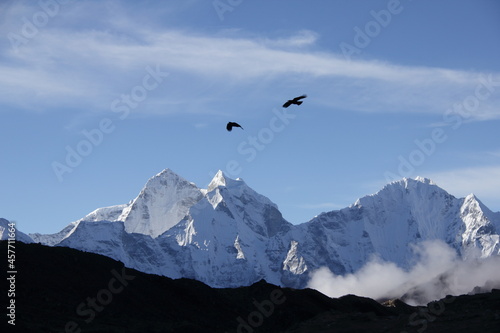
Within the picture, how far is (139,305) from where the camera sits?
7519 centimetres

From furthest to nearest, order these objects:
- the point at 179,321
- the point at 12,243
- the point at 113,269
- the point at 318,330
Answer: the point at 113,269
the point at 12,243
the point at 179,321
the point at 318,330

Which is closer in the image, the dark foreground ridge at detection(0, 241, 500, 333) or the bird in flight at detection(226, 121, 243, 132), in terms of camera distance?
the bird in flight at detection(226, 121, 243, 132)

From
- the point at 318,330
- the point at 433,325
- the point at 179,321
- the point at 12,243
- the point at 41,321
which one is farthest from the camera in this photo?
the point at 12,243

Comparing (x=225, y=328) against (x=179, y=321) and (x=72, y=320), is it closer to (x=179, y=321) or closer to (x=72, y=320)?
(x=179, y=321)

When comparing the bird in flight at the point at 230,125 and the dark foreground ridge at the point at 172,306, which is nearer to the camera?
the bird in flight at the point at 230,125

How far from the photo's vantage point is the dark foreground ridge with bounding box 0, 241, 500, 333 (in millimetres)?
55875

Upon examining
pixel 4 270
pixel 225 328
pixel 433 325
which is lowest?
pixel 433 325

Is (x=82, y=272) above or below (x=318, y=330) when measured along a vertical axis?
above

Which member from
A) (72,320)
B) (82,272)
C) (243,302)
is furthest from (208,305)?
(72,320)

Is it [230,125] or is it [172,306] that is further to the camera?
[172,306]

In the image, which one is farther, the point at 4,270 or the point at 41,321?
the point at 4,270

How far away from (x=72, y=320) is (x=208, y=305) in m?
19.5

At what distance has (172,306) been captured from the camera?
258 ft

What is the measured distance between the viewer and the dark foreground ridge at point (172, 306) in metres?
55.9
